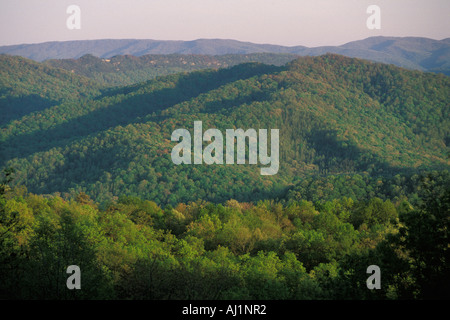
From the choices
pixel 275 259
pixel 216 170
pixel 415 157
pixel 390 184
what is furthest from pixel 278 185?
pixel 275 259

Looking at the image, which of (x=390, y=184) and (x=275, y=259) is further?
(x=390, y=184)

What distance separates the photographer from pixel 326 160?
587 feet

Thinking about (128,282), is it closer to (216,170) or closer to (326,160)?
(216,170)

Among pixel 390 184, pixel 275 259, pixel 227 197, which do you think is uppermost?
pixel 275 259

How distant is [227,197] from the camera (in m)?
127

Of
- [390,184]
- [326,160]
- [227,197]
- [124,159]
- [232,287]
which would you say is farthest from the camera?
[326,160]
